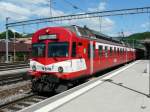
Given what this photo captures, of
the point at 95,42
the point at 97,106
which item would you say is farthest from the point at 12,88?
the point at 97,106

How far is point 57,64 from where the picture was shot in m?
12.3

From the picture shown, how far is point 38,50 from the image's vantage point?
13.1 metres

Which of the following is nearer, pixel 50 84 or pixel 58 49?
pixel 50 84

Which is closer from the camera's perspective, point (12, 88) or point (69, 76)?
point (69, 76)

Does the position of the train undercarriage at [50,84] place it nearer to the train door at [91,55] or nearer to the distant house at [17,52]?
the train door at [91,55]

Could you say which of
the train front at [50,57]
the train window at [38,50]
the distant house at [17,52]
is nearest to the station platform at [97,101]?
the train front at [50,57]

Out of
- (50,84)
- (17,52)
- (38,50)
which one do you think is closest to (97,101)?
(50,84)

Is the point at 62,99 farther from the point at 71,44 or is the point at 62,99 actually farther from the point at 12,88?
the point at 12,88

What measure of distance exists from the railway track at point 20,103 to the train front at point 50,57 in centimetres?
43

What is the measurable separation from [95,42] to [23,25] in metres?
27.4

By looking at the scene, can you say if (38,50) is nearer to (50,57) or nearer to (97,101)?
(50,57)

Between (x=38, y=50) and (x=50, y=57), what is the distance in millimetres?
875

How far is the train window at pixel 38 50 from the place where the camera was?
12.9 meters

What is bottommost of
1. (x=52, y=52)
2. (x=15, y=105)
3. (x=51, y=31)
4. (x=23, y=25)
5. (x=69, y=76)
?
(x=15, y=105)
